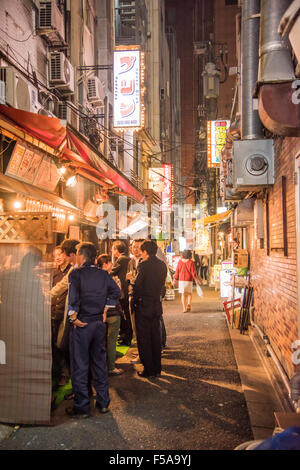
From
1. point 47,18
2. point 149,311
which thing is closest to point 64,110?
point 47,18

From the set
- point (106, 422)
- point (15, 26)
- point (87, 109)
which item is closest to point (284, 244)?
point (106, 422)

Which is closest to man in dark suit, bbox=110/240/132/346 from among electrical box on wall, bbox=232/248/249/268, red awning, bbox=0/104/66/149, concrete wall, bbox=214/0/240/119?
red awning, bbox=0/104/66/149

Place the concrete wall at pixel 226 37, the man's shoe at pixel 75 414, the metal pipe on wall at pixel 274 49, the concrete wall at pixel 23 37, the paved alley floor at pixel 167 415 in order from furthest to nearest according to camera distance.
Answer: the concrete wall at pixel 226 37 → the concrete wall at pixel 23 37 → the man's shoe at pixel 75 414 → the metal pipe on wall at pixel 274 49 → the paved alley floor at pixel 167 415

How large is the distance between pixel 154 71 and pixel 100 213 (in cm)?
2630

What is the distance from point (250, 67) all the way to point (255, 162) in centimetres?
256

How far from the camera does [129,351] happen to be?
27.7 ft

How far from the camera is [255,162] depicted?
7.55 m

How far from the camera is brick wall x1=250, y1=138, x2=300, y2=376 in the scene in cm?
547

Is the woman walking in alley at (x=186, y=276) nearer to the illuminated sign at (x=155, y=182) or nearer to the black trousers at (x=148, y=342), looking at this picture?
the black trousers at (x=148, y=342)

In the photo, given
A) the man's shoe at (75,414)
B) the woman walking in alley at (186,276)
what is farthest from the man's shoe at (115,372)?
the woman walking in alley at (186,276)

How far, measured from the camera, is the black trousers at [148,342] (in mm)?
6676

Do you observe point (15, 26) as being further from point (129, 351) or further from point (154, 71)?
point (154, 71)

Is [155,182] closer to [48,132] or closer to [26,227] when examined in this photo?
[48,132]

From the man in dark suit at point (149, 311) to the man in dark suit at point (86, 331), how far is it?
1.51m
